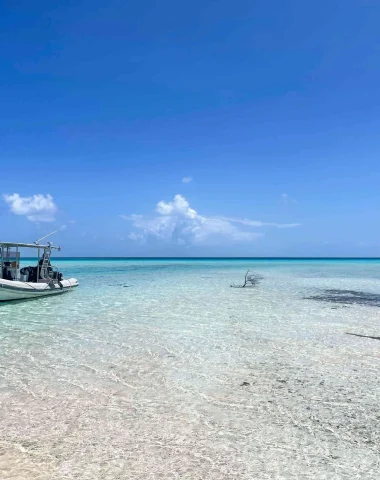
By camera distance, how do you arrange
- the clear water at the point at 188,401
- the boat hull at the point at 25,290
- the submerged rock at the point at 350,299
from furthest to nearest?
the submerged rock at the point at 350,299
the boat hull at the point at 25,290
the clear water at the point at 188,401

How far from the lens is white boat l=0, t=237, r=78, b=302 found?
20294mm

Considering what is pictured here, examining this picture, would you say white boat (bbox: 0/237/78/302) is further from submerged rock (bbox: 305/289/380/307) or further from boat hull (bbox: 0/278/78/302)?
submerged rock (bbox: 305/289/380/307)

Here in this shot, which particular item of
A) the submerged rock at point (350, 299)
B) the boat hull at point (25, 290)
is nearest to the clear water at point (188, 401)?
the boat hull at point (25, 290)

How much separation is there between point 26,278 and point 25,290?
8.77 ft

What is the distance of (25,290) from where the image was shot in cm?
2116

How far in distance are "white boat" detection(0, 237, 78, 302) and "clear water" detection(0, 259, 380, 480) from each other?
237 inches

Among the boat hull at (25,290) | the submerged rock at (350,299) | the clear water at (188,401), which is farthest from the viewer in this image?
the submerged rock at (350,299)

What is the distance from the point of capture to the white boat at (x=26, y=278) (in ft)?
66.6

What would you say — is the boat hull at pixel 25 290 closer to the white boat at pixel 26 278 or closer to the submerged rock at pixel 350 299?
the white boat at pixel 26 278

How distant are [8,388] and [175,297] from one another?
16757 mm

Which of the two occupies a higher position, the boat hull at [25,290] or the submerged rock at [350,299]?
the boat hull at [25,290]

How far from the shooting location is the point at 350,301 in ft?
73.4

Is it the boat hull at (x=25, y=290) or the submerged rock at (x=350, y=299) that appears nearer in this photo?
the boat hull at (x=25, y=290)

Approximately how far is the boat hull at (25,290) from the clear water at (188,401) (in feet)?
18.4
